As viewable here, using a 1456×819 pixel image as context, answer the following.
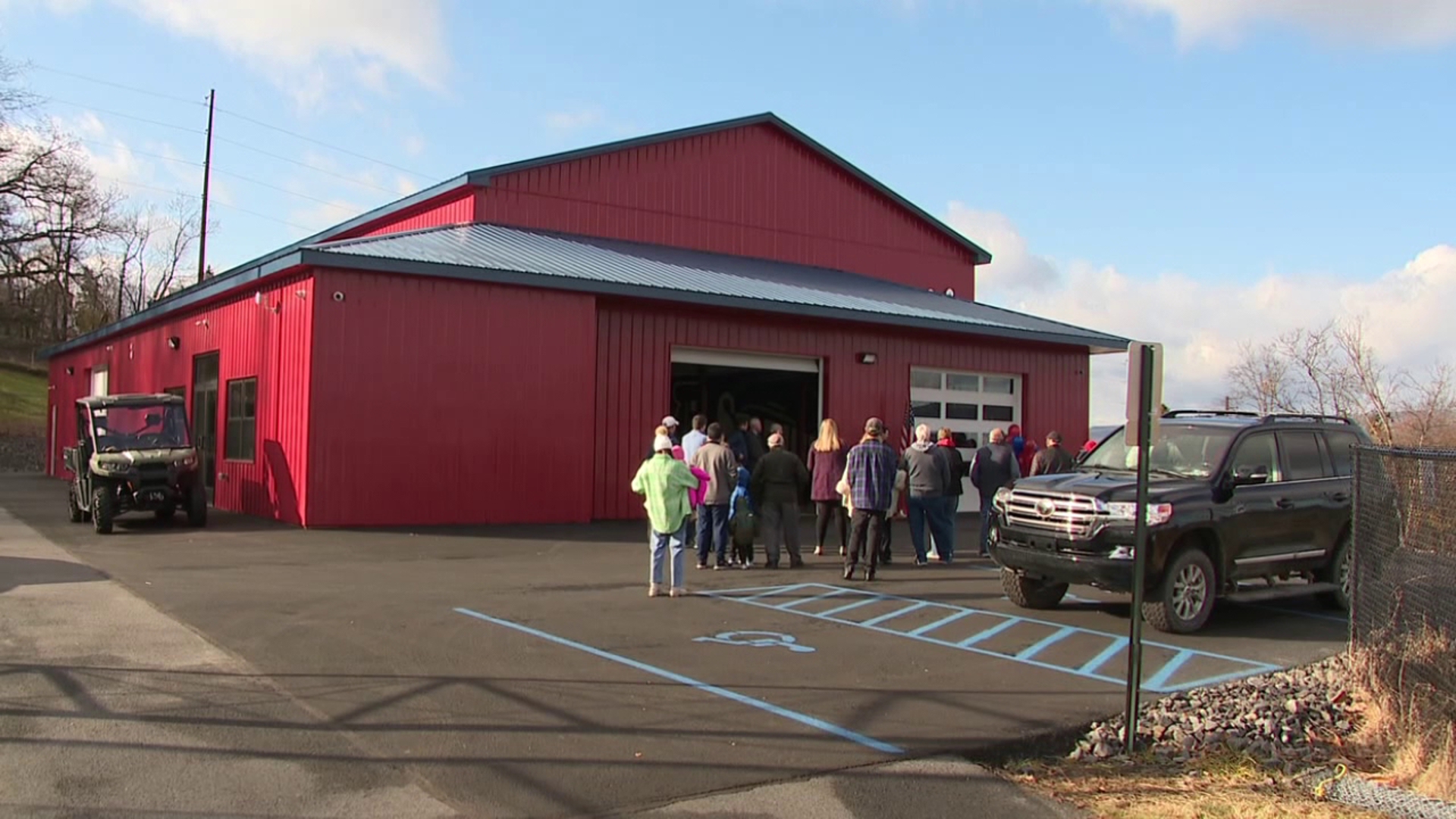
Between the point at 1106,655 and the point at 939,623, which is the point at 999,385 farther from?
the point at 1106,655

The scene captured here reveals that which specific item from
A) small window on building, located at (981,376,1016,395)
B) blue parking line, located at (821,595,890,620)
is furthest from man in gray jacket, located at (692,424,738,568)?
small window on building, located at (981,376,1016,395)

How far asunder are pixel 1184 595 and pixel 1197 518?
0.68 metres

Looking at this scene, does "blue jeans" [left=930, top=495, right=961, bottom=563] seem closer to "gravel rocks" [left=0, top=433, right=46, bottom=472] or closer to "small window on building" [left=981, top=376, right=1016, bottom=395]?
"small window on building" [left=981, top=376, right=1016, bottom=395]

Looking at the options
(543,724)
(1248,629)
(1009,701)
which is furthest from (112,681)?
(1248,629)

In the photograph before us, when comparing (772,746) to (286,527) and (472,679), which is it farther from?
(286,527)

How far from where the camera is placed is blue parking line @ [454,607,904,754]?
19.9 ft

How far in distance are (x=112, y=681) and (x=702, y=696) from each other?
139 inches

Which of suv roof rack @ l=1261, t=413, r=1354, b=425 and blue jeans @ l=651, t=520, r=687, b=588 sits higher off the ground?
suv roof rack @ l=1261, t=413, r=1354, b=425

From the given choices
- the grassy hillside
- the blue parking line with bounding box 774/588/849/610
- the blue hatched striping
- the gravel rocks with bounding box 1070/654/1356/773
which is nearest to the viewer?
the gravel rocks with bounding box 1070/654/1356/773

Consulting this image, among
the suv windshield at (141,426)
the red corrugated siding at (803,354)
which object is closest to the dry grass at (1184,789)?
the red corrugated siding at (803,354)

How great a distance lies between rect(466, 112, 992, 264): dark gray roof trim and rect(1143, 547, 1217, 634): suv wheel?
51.4ft

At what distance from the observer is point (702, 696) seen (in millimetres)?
6875

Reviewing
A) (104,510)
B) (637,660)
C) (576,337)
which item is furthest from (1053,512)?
(104,510)

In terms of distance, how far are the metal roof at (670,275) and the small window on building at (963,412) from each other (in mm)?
1711
